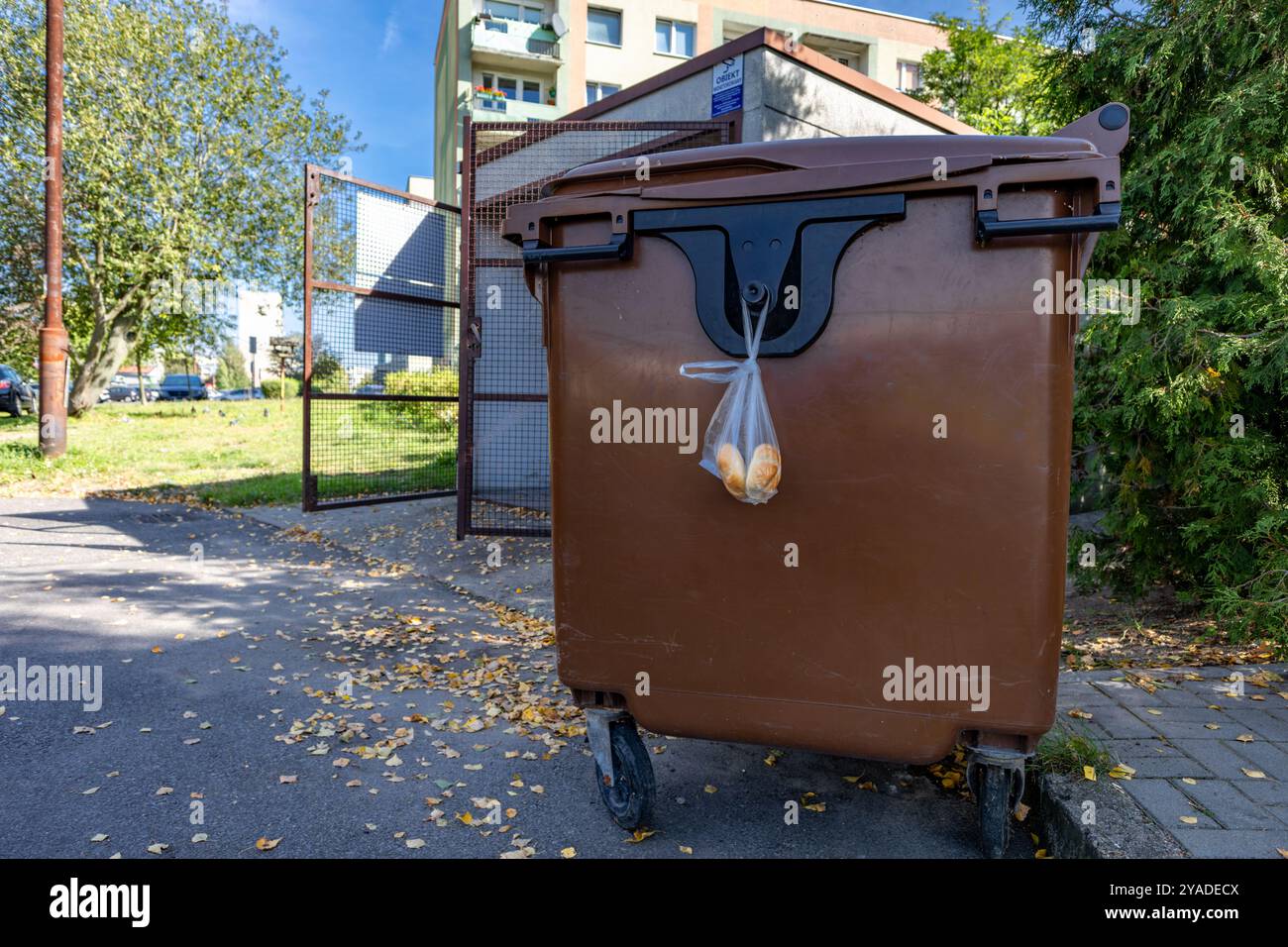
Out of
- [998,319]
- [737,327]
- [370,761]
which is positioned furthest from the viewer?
[370,761]

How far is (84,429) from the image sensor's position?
646 inches

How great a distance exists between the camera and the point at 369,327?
280 inches

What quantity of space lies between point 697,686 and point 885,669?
52cm

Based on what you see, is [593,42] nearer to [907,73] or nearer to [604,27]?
[604,27]

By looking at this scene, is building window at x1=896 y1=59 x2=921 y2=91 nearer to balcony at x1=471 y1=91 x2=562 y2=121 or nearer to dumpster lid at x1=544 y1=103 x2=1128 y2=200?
balcony at x1=471 y1=91 x2=562 y2=121

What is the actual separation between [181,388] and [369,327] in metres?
38.4

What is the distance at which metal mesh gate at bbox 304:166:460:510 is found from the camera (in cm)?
682

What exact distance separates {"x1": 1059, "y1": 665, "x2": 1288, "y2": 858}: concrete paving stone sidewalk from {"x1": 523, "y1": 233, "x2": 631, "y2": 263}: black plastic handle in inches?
88.3

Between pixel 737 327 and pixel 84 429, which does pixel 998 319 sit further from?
pixel 84 429

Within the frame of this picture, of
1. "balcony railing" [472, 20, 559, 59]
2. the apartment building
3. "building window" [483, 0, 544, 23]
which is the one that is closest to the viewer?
"balcony railing" [472, 20, 559, 59]

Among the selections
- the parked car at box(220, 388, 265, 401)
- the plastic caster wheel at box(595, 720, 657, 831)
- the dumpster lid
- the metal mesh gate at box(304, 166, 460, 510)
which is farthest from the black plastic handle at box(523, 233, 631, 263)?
the parked car at box(220, 388, 265, 401)

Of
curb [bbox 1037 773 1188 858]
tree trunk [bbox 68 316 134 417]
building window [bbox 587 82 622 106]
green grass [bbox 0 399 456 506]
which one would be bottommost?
curb [bbox 1037 773 1188 858]

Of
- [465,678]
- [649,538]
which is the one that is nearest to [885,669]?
[649,538]

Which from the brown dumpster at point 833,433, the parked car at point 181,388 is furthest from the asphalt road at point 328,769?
the parked car at point 181,388
